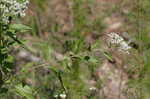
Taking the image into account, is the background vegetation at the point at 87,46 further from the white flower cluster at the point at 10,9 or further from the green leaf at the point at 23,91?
the white flower cluster at the point at 10,9

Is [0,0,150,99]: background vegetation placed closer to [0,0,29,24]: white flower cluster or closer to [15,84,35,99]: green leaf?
[15,84,35,99]: green leaf

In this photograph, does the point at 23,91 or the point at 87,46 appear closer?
the point at 23,91

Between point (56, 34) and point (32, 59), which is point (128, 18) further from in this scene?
point (32, 59)

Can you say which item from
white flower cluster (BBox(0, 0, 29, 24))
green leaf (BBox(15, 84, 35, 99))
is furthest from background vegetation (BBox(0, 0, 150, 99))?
white flower cluster (BBox(0, 0, 29, 24))

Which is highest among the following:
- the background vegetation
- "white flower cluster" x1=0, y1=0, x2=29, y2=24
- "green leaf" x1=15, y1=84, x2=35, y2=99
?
"white flower cluster" x1=0, y1=0, x2=29, y2=24

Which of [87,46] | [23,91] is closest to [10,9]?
[23,91]

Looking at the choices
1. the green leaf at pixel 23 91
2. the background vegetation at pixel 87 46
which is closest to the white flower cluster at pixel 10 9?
the green leaf at pixel 23 91

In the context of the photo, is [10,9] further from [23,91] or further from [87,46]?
[87,46]

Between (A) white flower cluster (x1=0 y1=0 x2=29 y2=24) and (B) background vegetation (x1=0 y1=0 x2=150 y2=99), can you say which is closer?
(A) white flower cluster (x1=0 y1=0 x2=29 y2=24)

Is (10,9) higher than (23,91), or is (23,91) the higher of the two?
(10,9)
